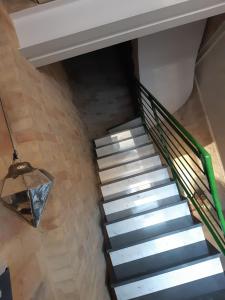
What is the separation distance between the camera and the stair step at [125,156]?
3.71 metres

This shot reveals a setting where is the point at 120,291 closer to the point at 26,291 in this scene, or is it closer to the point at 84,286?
the point at 84,286

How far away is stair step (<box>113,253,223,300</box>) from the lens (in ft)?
7.46

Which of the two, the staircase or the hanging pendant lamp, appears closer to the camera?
the hanging pendant lamp

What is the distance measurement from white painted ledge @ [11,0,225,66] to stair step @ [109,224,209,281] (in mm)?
1793

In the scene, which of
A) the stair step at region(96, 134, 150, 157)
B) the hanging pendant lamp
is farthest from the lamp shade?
the stair step at region(96, 134, 150, 157)

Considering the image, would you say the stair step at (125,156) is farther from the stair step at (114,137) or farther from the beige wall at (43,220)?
the beige wall at (43,220)

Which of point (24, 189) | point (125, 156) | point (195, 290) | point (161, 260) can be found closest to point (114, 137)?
point (125, 156)

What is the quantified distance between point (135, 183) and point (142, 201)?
1.00ft

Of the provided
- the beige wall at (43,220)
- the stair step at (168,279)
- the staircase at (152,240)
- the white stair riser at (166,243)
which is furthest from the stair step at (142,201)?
the stair step at (168,279)

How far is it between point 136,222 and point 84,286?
3.33 feet

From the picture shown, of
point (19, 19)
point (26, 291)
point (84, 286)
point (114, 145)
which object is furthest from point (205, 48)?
point (26, 291)

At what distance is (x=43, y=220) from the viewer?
1.65m

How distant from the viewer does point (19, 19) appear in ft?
6.76

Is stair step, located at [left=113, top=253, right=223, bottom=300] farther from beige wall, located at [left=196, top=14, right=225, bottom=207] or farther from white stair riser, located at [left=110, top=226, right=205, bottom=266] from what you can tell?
beige wall, located at [left=196, top=14, right=225, bottom=207]
